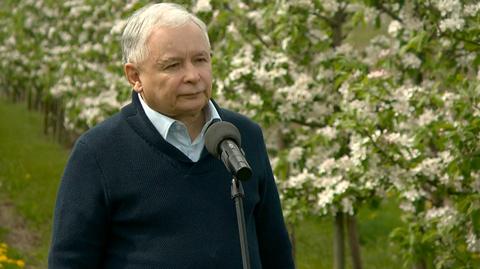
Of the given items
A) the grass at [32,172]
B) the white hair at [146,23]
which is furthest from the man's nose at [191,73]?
the grass at [32,172]

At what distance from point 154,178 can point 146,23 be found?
53 centimetres

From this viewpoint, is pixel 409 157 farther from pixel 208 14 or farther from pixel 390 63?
pixel 208 14

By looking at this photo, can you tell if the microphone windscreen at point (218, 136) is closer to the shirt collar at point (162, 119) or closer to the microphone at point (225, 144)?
the microphone at point (225, 144)

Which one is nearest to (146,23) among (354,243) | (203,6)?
(203,6)

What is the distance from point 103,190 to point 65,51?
1569 cm

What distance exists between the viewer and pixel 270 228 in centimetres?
360

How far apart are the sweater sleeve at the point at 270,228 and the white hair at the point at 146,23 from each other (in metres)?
0.62

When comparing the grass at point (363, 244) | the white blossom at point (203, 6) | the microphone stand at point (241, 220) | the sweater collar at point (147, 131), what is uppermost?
the white blossom at point (203, 6)

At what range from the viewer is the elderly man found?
3.20 meters

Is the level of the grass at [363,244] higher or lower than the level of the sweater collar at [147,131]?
higher

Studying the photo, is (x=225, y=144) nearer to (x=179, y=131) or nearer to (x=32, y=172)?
(x=179, y=131)

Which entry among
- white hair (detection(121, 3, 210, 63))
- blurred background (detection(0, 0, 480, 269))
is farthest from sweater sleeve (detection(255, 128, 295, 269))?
blurred background (detection(0, 0, 480, 269))

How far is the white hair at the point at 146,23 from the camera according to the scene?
3.19 meters

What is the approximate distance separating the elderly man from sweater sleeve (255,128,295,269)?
0.88 feet
